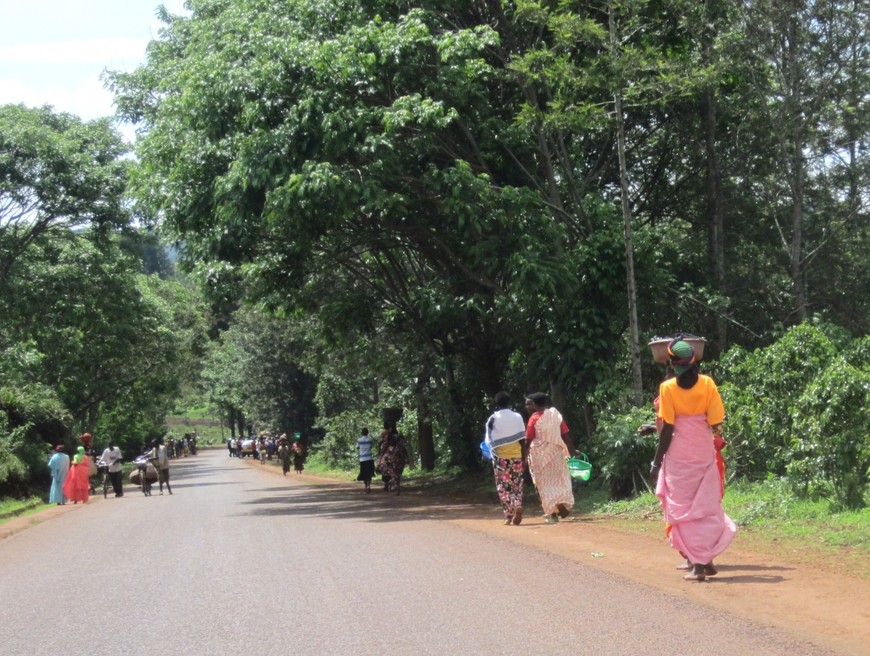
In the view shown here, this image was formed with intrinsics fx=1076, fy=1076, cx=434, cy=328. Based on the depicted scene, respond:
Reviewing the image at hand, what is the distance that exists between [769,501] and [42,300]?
2773 cm

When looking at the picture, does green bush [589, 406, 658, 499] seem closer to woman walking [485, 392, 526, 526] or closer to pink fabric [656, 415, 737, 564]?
woman walking [485, 392, 526, 526]

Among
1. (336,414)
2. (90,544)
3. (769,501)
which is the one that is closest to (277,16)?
(90,544)

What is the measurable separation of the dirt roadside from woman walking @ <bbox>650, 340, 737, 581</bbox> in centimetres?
32

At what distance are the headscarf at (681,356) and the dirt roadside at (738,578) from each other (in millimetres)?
1699

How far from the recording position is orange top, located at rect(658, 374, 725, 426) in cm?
858

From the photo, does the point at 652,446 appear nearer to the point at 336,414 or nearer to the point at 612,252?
the point at 612,252

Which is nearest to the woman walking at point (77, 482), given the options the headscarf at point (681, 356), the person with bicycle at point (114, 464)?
the person with bicycle at point (114, 464)

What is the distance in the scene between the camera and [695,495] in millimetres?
8562

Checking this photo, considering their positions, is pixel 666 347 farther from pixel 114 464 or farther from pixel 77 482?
pixel 114 464

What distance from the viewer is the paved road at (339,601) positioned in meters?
6.70

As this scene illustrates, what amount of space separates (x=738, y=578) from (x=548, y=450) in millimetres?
5412

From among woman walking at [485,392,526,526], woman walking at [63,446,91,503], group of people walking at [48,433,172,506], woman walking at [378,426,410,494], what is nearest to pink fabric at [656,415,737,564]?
woman walking at [485,392,526,526]

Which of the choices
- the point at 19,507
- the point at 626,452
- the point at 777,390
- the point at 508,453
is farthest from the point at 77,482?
the point at 777,390

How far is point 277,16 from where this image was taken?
19344 millimetres
